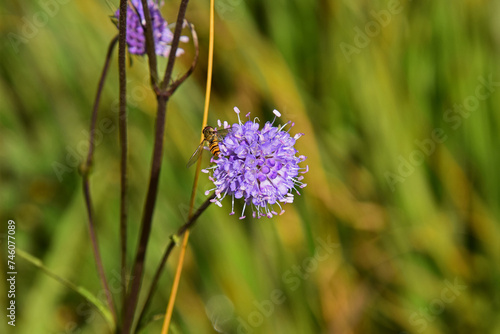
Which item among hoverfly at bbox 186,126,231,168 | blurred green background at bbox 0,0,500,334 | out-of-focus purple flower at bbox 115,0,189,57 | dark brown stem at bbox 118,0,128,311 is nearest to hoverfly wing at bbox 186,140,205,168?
hoverfly at bbox 186,126,231,168

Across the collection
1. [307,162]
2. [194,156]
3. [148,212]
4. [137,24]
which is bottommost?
[148,212]

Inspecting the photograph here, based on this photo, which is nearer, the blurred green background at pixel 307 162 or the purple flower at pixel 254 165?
the purple flower at pixel 254 165

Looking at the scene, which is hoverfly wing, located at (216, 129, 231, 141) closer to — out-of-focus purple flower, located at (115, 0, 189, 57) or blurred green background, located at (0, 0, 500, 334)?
out-of-focus purple flower, located at (115, 0, 189, 57)

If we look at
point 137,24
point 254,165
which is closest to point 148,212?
point 254,165

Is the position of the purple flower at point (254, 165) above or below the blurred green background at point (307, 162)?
below

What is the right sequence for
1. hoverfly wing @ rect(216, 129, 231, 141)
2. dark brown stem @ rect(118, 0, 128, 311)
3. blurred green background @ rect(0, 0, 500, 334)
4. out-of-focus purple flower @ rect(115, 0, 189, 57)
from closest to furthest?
dark brown stem @ rect(118, 0, 128, 311)
hoverfly wing @ rect(216, 129, 231, 141)
out-of-focus purple flower @ rect(115, 0, 189, 57)
blurred green background @ rect(0, 0, 500, 334)

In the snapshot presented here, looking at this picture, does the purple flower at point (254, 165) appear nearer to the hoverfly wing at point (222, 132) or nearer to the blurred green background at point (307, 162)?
the hoverfly wing at point (222, 132)

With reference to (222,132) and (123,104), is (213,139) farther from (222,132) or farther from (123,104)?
(123,104)

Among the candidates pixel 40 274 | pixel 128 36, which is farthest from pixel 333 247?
pixel 128 36

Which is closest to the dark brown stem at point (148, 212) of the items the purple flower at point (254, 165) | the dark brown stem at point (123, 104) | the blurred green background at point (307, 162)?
the dark brown stem at point (123, 104)
